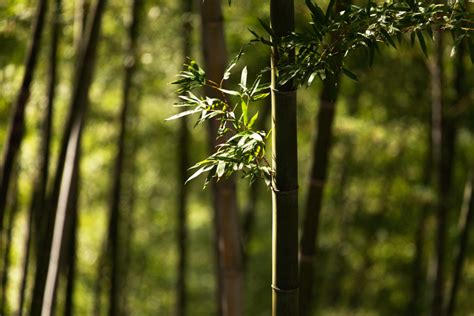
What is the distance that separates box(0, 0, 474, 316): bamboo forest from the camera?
68.5 inches

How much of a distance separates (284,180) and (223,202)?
0.85 metres

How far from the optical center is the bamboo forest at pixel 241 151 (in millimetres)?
1739

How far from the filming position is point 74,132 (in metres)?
3.18

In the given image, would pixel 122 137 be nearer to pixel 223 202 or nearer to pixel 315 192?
pixel 315 192

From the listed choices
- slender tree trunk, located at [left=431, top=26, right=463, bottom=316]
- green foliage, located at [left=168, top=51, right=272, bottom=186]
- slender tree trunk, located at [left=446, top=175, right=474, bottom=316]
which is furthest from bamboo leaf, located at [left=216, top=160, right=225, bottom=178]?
slender tree trunk, located at [left=446, top=175, right=474, bottom=316]

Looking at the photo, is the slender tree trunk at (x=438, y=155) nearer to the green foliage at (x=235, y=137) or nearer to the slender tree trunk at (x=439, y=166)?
the slender tree trunk at (x=439, y=166)

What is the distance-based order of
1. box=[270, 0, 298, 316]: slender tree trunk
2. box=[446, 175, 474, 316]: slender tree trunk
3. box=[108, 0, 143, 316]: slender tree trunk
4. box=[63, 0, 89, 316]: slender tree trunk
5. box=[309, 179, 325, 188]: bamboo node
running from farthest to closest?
box=[108, 0, 143, 316]: slender tree trunk < box=[446, 175, 474, 316]: slender tree trunk < box=[63, 0, 89, 316]: slender tree trunk < box=[309, 179, 325, 188]: bamboo node < box=[270, 0, 298, 316]: slender tree trunk

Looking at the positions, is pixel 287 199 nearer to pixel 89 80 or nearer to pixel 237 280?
pixel 237 280

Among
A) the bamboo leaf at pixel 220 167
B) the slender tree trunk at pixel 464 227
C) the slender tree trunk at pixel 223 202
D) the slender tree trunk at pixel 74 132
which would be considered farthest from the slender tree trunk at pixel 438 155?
the bamboo leaf at pixel 220 167

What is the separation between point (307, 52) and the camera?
167 cm

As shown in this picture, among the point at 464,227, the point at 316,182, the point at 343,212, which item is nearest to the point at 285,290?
the point at 316,182

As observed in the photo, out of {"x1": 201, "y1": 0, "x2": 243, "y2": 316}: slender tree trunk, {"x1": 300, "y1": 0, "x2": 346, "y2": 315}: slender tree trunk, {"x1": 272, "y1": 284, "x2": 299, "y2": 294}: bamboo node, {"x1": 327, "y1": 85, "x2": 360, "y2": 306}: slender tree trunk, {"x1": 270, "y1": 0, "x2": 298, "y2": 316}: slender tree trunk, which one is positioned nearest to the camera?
{"x1": 270, "y1": 0, "x2": 298, "y2": 316}: slender tree trunk

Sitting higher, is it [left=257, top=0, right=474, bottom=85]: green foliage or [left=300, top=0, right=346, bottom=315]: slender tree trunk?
[left=257, top=0, right=474, bottom=85]: green foliage

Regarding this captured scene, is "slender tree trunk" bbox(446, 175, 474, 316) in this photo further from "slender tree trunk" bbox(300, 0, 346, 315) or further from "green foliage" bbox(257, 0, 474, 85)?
"green foliage" bbox(257, 0, 474, 85)
